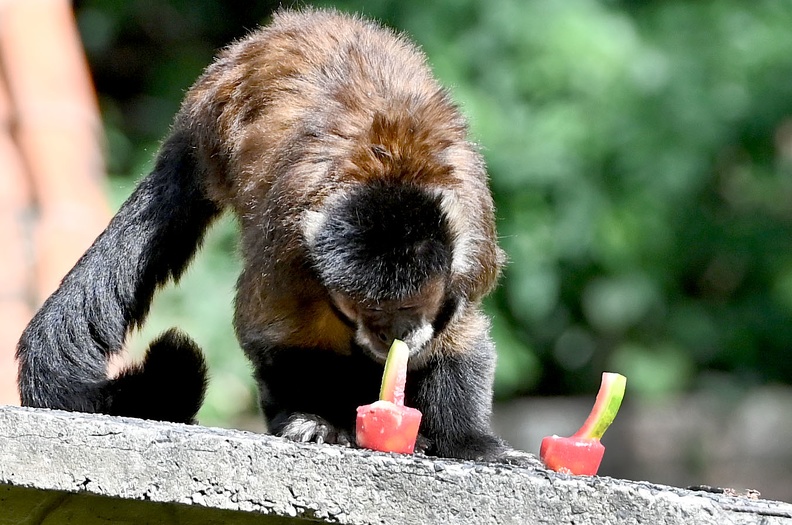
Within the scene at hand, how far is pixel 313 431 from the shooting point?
10.7 ft

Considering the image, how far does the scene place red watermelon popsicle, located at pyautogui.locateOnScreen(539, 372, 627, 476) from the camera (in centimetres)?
285

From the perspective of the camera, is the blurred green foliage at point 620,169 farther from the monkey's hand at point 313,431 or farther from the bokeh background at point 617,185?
the monkey's hand at point 313,431

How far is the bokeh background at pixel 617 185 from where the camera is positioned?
7539mm

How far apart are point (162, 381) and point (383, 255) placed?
3.14 ft

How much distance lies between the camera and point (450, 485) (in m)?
2.32

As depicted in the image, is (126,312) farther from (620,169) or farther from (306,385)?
(620,169)

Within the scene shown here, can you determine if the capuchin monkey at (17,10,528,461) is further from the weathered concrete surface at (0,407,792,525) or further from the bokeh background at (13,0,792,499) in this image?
the bokeh background at (13,0,792,499)

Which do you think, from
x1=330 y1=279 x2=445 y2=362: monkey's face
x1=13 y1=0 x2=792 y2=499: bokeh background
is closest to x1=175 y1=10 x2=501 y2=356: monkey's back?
x1=330 y1=279 x2=445 y2=362: monkey's face

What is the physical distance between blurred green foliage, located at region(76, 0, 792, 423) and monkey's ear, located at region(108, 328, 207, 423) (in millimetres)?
3449

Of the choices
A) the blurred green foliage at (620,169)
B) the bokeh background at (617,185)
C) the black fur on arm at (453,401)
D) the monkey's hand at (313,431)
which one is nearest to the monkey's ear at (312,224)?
the monkey's hand at (313,431)

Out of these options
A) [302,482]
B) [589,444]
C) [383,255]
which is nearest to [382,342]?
[383,255]

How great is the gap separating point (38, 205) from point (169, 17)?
11.3 feet

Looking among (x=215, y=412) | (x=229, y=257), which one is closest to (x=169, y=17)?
(x=229, y=257)

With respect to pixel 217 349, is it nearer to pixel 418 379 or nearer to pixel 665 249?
pixel 665 249
